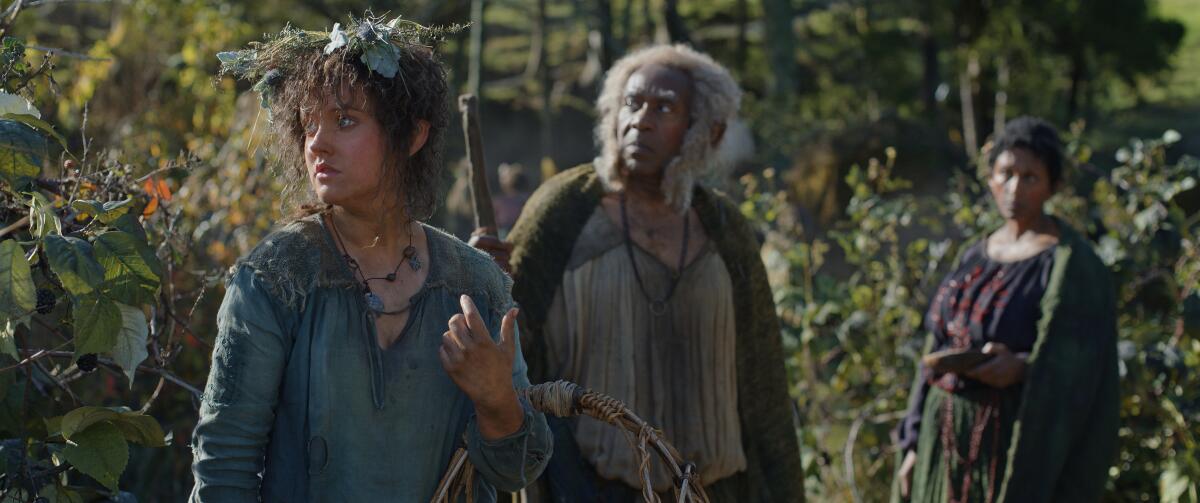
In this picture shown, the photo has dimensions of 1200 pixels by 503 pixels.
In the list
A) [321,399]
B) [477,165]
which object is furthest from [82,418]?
[477,165]

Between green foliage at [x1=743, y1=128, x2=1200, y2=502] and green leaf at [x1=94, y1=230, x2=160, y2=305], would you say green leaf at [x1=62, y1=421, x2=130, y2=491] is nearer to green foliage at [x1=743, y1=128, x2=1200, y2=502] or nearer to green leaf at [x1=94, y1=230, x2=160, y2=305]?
green leaf at [x1=94, y1=230, x2=160, y2=305]

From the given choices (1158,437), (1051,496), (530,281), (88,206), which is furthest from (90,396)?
(1158,437)

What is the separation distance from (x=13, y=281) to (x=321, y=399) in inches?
20.2

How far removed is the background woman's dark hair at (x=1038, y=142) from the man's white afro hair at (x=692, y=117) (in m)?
0.99

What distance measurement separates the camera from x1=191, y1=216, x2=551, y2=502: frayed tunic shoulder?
2152 millimetres

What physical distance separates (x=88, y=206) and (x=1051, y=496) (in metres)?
3.10

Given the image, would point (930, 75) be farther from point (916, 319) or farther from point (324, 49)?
point (324, 49)

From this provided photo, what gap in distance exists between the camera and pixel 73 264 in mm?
2174

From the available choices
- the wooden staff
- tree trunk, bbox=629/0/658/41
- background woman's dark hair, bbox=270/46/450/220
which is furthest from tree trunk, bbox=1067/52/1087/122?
background woman's dark hair, bbox=270/46/450/220

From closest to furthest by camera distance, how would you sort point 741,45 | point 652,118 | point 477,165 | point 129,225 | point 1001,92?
point 129,225, point 477,165, point 652,118, point 1001,92, point 741,45

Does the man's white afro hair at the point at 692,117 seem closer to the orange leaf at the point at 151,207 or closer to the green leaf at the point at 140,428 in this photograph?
the orange leaf at the point at 151,207

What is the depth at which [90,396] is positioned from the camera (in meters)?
4.71

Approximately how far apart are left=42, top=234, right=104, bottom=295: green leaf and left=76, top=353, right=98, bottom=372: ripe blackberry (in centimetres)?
34

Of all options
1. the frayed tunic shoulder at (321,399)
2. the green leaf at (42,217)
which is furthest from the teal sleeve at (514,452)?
the green leaf at (42,217)
